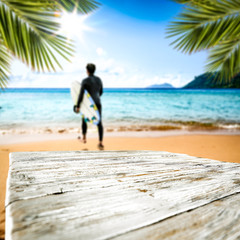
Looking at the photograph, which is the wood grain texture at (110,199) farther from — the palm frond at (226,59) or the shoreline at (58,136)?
the shoreline at (58,136)

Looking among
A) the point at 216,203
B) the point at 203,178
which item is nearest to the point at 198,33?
the point at 203,178

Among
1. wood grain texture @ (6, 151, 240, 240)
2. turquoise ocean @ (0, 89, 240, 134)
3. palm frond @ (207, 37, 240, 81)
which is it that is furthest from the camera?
turquoise ocean @ (0, 89, 240, 134)

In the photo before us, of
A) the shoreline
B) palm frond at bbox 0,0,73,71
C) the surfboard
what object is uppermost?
palm frond at bbox 0,0,73,71

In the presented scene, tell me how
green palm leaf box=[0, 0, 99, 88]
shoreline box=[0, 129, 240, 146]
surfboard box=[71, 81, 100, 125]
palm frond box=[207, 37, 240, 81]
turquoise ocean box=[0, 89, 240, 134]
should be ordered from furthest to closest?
1. turquoise ocean box=[0, 89, 240, 134]
2. shoreline box=[0, 129, 240, 146]
3. surfboard box=[71, 81, 100, 125]
4. palm frond box=[207, 37, 240, 81]
5. green palm leaf box=[0, 0, 99, 88]

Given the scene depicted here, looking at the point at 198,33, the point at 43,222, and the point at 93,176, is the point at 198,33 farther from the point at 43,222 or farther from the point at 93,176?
the point at 43,222

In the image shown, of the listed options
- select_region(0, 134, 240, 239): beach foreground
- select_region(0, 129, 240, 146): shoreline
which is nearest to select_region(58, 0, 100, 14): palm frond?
select_region(0, 134, 240, 239): beach foreground

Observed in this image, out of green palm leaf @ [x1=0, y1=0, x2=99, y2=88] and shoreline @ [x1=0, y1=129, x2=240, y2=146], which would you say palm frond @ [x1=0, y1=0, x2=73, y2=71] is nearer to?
green palm leaf @ [x1=0, y1=0, x2=99, y2=88]

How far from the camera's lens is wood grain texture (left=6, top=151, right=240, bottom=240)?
0.50 m

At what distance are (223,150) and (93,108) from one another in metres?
3.34

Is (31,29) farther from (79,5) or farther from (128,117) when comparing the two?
(128,117)

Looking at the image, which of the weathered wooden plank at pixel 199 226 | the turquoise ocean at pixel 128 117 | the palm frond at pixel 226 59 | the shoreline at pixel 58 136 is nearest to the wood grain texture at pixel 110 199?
the weathered wooden plank at pixel 199 226

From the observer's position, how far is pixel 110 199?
0.65 m

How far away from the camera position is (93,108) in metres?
4.46

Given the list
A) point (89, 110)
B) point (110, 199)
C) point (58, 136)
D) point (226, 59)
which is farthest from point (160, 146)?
point (110, 199)
